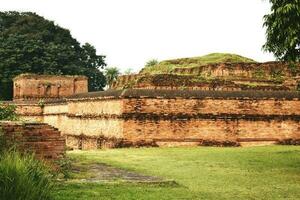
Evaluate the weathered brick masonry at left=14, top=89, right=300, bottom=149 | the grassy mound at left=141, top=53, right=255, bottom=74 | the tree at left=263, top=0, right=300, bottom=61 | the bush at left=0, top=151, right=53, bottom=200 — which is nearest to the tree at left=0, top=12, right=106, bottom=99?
the grassy mound at left=141, top=53, right=255, bottom=74

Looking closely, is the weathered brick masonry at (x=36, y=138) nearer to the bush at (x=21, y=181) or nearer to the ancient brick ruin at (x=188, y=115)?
the bush at (x=21, y=181)

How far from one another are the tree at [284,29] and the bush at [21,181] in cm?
594

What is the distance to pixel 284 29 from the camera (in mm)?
10766

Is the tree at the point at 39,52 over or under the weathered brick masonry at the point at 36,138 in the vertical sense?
over

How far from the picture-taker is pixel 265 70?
1037 inches

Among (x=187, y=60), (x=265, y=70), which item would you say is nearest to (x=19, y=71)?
(x=187, y=60)

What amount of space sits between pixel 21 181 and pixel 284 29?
654cm

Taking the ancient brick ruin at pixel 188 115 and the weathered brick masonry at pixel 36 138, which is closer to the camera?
the weathered brick masonry at pixel 36 138

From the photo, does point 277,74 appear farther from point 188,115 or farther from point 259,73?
point 188,115

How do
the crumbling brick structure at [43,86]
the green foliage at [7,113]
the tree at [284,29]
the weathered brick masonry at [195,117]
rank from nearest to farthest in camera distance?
1. the tree at [284,29]
2. the green foliage at [7,113]
3. the weathered brick masonry at [195,117]
4. the crumbling brick structure at [43,86]

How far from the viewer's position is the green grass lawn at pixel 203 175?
844 centimetres

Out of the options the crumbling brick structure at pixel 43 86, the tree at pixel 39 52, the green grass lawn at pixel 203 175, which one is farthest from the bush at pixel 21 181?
the tree at pixel 39 52

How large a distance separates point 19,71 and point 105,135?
92.6 ft

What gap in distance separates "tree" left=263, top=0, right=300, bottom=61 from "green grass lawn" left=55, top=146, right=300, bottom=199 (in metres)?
2.63
